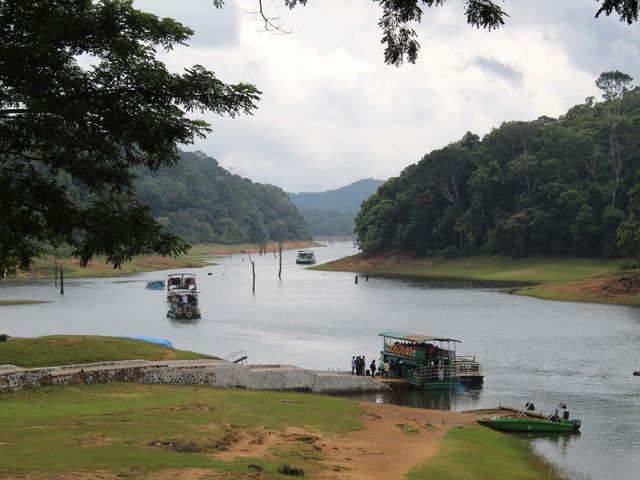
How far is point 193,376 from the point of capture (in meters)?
40.2

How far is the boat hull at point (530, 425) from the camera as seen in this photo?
36844 millimetres

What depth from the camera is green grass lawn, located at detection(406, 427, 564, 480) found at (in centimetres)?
2717

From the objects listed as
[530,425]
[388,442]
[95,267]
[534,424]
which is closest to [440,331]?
[534,424]

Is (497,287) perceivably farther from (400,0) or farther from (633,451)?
(400,0)

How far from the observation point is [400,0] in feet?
47.4

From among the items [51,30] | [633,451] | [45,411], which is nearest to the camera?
[51,30]

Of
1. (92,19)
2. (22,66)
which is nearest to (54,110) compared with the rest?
(22,66)

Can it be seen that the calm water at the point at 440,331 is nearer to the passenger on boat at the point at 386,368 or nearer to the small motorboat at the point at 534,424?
the small motorboat at the point at 534,424

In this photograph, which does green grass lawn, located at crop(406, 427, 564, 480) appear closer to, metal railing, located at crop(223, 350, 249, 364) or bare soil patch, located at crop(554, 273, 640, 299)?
metal railing, located at crop(223, 350, 249, 364)

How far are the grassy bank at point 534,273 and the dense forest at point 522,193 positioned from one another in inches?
145

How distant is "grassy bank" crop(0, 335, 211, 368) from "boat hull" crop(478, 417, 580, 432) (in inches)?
685

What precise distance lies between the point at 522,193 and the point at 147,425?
462 ft

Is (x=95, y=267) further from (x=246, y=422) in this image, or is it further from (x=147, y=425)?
(x=147, y=425)

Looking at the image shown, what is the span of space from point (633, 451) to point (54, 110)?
28.6 m
